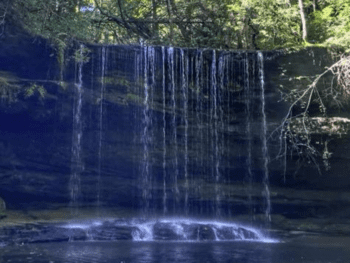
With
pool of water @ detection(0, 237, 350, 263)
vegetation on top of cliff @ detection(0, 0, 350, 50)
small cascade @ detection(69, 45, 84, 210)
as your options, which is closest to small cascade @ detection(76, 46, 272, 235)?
small cascade @ detection(69, 45, 84, 210)

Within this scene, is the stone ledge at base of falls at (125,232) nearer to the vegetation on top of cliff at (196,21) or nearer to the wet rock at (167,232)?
the wet rock at (167,232)

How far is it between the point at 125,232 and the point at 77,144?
3266 millimetres

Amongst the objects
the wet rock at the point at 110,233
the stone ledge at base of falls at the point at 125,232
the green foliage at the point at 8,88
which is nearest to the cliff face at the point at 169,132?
the green foliage at the point at 8,88

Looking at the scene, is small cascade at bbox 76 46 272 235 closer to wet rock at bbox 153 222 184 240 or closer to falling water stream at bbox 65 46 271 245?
falling water stream at bbox 65 46 271 245

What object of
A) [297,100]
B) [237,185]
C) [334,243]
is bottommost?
[334,243]

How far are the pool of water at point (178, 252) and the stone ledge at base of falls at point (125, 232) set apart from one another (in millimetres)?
551

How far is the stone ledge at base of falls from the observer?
1267cm

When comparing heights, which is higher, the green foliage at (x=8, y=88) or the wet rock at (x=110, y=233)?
the green foliage at (x=8, y=88)

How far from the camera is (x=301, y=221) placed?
51.0ft

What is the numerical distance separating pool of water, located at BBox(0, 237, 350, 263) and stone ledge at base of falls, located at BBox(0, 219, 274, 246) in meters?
0.55

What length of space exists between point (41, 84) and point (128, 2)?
5.82 metres

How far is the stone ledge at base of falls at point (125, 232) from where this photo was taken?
12.7 meters

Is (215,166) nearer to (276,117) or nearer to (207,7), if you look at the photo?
(276,117)

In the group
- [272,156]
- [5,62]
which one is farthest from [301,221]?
[5,62]
